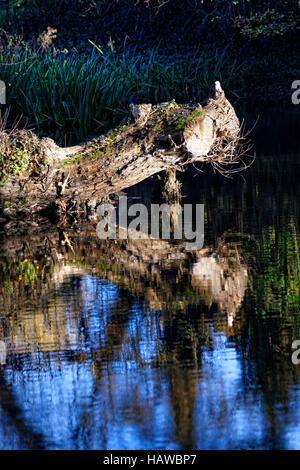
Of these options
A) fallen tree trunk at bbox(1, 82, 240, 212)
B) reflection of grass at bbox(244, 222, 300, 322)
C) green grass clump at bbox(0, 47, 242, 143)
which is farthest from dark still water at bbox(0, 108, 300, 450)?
green grass clump at bbox(0, 47, 242, 143)

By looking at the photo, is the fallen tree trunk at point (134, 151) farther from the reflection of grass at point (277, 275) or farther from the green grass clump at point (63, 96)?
the green grass clump at point (63, 96)

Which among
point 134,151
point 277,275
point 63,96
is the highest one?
point 63,96

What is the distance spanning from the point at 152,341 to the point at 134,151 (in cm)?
528

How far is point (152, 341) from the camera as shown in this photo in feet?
18.4

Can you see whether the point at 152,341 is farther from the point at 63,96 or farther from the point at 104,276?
the point at 63,96

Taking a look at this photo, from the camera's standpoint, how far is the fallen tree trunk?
34.0ft

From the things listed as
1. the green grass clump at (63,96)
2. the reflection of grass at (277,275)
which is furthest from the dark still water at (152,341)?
the green grass clump at (63,96)

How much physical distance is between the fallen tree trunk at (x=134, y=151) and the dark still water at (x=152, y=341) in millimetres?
1147

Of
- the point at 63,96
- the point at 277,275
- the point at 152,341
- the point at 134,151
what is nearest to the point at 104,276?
the point at 277,275

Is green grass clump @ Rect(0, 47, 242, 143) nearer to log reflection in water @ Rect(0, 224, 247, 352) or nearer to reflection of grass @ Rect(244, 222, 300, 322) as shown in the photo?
log reflection in water @ Rect(0, 224, 247, 352)

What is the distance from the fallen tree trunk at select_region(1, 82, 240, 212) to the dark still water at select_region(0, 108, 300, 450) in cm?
115

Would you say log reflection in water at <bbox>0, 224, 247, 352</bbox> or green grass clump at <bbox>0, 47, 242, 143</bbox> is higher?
green grass clump at <bbox>0, 47, 242, 143</bbox>

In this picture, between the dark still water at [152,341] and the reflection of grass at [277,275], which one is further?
the reflection of grass at [277,275]

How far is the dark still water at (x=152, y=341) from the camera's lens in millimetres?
4289
